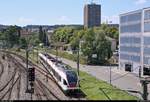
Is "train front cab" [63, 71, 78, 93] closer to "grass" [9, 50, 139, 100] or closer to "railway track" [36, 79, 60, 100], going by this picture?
"railway track" [36, 79, 60, 100]

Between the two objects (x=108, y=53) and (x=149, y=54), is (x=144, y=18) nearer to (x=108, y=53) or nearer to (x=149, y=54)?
(x=149, y=54)

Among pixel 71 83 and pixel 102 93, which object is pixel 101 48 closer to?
pixel 102 93

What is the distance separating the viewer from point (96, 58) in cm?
12575

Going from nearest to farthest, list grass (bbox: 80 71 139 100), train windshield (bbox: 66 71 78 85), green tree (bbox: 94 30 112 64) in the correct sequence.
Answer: grass (bbox: 80 71 139 100) → train windshield (bbox: 66 71 78 85) → green tree (bbox: 94 30 112 64)

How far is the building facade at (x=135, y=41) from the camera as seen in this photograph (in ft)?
292

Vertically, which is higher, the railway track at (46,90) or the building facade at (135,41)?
the building facade at (135,41)

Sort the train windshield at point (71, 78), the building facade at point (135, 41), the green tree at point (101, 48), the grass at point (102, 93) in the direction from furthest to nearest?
the green tree at point (101, 48) → the building facade at point (135, 41) → the train windshield at point (71, 78) → the grass at point (102, 93)

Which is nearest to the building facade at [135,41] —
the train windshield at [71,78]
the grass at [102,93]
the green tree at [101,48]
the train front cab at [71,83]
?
the green tree at [101,48]

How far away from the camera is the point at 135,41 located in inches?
3804

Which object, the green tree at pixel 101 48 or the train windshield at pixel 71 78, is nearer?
the train windshield at pixel 71 78

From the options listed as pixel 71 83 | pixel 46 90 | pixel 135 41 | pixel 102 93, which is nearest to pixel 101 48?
pixel 135 41

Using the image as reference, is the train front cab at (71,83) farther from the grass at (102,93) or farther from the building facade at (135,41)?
the building facade at (135,41)

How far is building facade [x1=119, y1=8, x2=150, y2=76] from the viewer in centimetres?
8912

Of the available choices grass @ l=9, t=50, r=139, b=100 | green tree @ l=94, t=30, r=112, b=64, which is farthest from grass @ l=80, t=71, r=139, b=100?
green tree @ l=94, t=30, r=112, b=64
